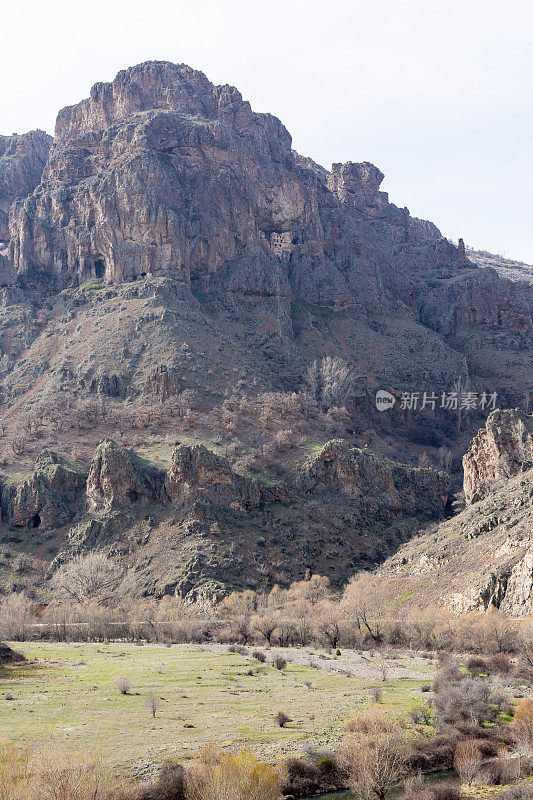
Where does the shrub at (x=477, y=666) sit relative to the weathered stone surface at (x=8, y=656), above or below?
above

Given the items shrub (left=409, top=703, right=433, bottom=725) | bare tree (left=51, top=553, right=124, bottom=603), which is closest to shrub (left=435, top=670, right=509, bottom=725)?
shrub (left=409, top=703, right=433, bottom=725)

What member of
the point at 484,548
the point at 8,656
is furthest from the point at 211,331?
the point at 8,656

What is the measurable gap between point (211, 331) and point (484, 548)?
79.4m

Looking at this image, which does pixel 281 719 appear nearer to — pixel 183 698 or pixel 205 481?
pixel 183 698

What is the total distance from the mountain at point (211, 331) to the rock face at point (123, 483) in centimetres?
40

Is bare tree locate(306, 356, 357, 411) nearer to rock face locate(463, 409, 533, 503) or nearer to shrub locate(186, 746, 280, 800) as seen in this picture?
rock face locate(463, 409, 533, 503)

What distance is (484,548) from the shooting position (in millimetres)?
77312

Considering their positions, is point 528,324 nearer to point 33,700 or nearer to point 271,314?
point 271,314

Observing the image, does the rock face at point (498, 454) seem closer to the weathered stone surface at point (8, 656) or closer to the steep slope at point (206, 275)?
the steep slope at point (206, 275)

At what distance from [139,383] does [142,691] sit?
86454 millimetres

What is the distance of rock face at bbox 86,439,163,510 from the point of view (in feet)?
339

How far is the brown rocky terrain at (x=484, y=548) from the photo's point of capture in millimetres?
67938

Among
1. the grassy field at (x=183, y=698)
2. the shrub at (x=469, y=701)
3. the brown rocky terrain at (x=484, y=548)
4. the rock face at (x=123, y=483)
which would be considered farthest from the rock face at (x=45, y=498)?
the shrub at (x=469, y=701)

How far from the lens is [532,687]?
50.1 meters
